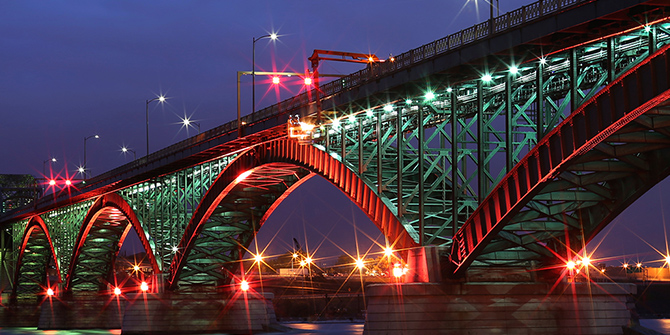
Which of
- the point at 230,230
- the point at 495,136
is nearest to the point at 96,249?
the point at 230,230

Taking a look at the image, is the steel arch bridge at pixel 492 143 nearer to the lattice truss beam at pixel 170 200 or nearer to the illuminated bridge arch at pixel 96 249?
the lattice truss beam at pixel 170 200

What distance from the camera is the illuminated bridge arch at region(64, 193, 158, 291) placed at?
95250mm

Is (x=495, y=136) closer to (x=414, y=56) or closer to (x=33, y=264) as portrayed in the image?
(x=414, y=56)

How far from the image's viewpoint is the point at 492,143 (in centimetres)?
3591

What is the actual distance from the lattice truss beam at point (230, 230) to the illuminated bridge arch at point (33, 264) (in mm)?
55392

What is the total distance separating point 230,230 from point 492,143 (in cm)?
3915

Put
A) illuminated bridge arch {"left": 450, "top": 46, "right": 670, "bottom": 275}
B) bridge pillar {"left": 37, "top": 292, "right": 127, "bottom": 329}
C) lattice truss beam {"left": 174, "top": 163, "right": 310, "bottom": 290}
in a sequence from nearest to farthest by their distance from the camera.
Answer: illuminated bridge arch {"left": 450, "top": 46, "right": 670, "bottom": 275} < lattice truss beam {"left": 174, "top": 163, "right": 310, "bottom": 290} < bridge pillar {"left": 37, "top": 292, "right": 127, "bottom": 329}

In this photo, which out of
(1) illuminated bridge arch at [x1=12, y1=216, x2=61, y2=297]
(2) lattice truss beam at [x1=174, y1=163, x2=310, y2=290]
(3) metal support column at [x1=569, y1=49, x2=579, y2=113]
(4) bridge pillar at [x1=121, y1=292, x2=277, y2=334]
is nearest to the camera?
(3) metal support column at [x1=569, y1=49, x2=579, y2=113]

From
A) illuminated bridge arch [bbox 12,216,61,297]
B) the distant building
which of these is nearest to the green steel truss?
illuminated bridge arch [bbox 12,216,61,297]

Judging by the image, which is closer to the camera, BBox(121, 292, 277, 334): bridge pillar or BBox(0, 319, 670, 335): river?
BBox(121, 292, 277, 334): bridge pillar

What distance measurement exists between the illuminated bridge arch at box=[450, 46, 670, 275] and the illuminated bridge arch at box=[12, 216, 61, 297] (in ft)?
317

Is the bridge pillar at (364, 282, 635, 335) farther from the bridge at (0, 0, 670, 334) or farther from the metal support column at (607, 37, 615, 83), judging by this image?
the metal support column at (607, 37, 615, 83)

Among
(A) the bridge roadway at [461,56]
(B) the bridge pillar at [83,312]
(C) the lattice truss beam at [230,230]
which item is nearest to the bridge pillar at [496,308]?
(A) the bridge roadway at [461,56]

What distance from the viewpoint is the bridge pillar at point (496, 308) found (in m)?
35.2
